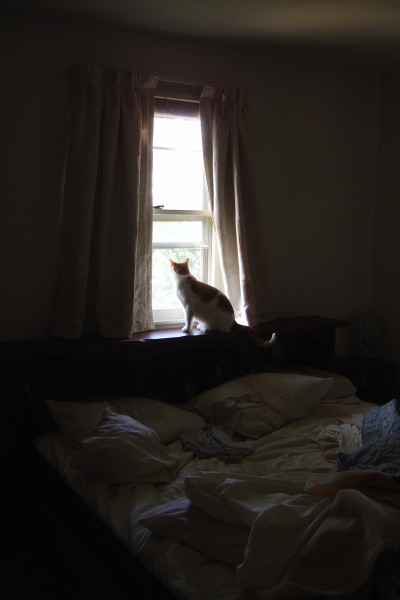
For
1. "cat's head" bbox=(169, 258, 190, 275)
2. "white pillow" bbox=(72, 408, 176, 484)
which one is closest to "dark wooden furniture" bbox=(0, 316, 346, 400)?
"cat's head" bbox=(169, 258, 190, 275)

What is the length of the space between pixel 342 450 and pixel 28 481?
4.72ft

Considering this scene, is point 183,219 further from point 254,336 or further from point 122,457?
point 122,457

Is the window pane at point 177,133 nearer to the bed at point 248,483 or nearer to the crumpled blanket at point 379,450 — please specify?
the bed at point 248,483

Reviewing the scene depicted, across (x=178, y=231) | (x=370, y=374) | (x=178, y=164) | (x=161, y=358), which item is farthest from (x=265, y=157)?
(x=370, y=374)

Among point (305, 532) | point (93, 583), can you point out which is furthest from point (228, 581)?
Answer: point (93, 583)

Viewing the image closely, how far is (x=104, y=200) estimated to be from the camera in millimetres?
2912

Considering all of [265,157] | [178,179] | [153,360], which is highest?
[265,157]

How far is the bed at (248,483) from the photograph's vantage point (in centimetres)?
145

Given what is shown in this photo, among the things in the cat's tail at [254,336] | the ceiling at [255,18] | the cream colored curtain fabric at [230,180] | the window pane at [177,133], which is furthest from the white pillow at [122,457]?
the ceiling at [255,18]

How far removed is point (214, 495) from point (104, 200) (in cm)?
169

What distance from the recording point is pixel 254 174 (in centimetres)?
338

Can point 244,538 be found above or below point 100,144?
below

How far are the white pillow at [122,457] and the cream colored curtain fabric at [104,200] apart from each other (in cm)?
77

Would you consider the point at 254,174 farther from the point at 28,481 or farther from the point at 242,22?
the point at 28,481
